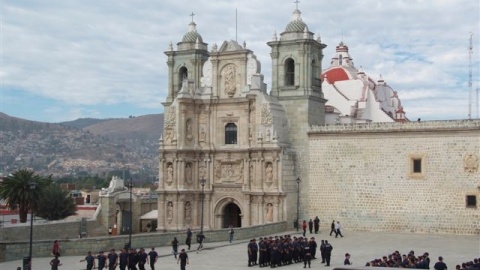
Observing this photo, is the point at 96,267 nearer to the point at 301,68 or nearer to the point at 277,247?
the point at 277,247

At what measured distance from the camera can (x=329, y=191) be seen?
1300 inches

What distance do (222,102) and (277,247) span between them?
15.5 metres

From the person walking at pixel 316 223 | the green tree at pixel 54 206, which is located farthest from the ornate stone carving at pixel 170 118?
the green tree at pixel 54 206

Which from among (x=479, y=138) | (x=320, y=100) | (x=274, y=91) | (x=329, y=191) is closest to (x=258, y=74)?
(x=274, y=91)

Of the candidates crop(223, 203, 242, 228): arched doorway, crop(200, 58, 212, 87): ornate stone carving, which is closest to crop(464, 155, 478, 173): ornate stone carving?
crop(223, 203, 242, 228): arched doorway

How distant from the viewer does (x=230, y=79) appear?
35.7m

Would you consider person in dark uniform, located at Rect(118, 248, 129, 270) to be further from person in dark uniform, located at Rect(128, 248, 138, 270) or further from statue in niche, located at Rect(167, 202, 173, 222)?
statue in niche, located at Rect(167, 202, 173, 222)

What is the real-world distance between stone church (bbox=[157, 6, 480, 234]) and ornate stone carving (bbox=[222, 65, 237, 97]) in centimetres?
5

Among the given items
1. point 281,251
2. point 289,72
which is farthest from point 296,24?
point 281,251

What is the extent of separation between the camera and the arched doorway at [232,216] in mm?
36406

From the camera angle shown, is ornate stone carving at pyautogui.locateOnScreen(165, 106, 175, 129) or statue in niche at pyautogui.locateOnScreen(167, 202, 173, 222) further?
ornate stone carving at pyautogui.locateOnScreen(165, 106, 175, 129)

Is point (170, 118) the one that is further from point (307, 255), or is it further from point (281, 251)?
point (307, 255)

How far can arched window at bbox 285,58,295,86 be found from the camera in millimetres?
35188

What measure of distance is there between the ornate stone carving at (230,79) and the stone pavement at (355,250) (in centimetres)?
863
